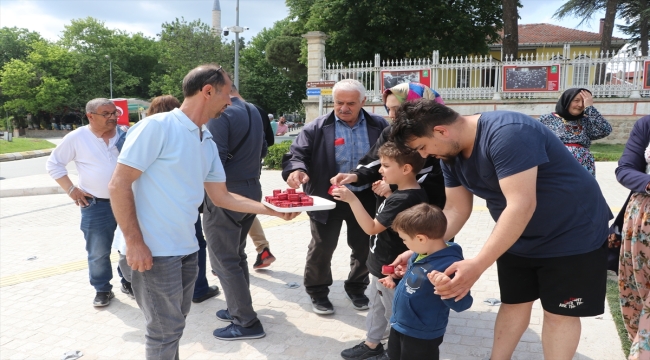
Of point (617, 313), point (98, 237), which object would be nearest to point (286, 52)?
point (98, 237)

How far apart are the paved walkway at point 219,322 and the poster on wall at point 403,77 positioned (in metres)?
12.4

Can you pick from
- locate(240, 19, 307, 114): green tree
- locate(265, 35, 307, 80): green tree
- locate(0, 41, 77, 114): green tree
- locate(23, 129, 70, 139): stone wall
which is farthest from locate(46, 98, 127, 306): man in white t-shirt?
locate(0, 41, 77, 114): green tree

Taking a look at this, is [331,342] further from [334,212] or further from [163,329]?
[163,329]

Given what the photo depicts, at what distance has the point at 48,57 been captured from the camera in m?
47.5

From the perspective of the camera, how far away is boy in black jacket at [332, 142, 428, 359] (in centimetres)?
281

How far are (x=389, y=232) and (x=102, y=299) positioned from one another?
284cm

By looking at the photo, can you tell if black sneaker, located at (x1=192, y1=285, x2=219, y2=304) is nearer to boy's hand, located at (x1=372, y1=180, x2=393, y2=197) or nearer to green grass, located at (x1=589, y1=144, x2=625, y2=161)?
boy's hand, located at (x1=372, y1=180, x2=393, y2=197)

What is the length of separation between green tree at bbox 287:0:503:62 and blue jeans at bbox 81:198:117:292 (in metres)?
20.2

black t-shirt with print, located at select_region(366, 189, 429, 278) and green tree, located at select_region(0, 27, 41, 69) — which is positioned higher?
green tree, located at select_region(0, 27, 41, 69)

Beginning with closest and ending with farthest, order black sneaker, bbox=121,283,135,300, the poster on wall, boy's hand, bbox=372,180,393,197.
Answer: boy's hand, bbox=372,180,393,197 < black sneaker, bbox=121,283,135,300 < the poster on wall

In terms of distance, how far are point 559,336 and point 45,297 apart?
174 inches

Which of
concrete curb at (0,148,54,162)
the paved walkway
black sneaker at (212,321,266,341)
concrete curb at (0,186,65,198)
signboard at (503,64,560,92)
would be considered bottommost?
concrete curb at (0,148,54,162)

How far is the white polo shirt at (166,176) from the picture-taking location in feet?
7.57

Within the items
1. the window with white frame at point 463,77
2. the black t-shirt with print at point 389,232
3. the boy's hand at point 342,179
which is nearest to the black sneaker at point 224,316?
the black t-shirt with print at point 389,232
